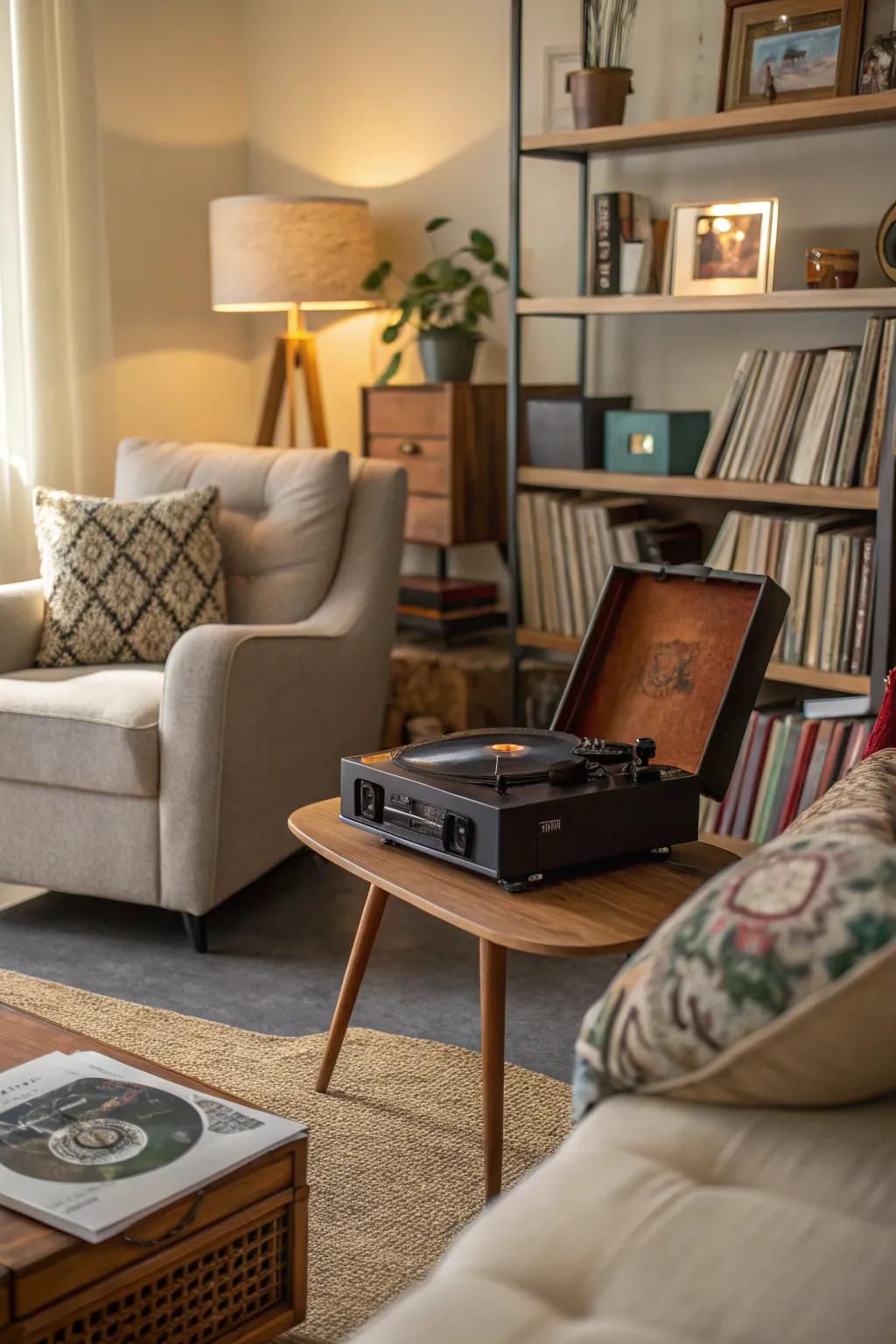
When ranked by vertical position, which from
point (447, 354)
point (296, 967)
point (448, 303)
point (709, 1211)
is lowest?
point (296, 967)

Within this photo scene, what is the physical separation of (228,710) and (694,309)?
1.31m

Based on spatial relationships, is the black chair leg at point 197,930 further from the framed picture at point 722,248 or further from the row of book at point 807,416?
the framed picture at point 722,248

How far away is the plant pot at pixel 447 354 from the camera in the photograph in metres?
3.70

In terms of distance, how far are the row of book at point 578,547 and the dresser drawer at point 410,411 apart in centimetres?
30

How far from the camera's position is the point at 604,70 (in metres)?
3.23

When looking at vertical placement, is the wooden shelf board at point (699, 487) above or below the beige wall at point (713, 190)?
below

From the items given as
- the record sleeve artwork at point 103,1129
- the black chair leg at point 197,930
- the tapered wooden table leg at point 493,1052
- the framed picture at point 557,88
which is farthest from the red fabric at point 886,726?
the framed picture at point 557,88

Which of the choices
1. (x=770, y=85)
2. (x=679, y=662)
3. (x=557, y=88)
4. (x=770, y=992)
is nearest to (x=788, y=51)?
(x=770, y=85)

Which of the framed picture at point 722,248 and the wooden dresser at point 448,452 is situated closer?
the framed picture at point 722,248

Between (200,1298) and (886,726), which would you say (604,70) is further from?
(200,1298)

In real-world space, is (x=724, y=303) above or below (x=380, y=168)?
below

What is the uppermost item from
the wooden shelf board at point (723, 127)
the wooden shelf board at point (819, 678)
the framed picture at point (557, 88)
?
the framed picture at point (557, 88)

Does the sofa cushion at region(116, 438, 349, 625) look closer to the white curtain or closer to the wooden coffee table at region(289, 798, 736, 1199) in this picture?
the white curtain

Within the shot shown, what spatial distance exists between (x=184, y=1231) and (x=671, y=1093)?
0.49 meters
